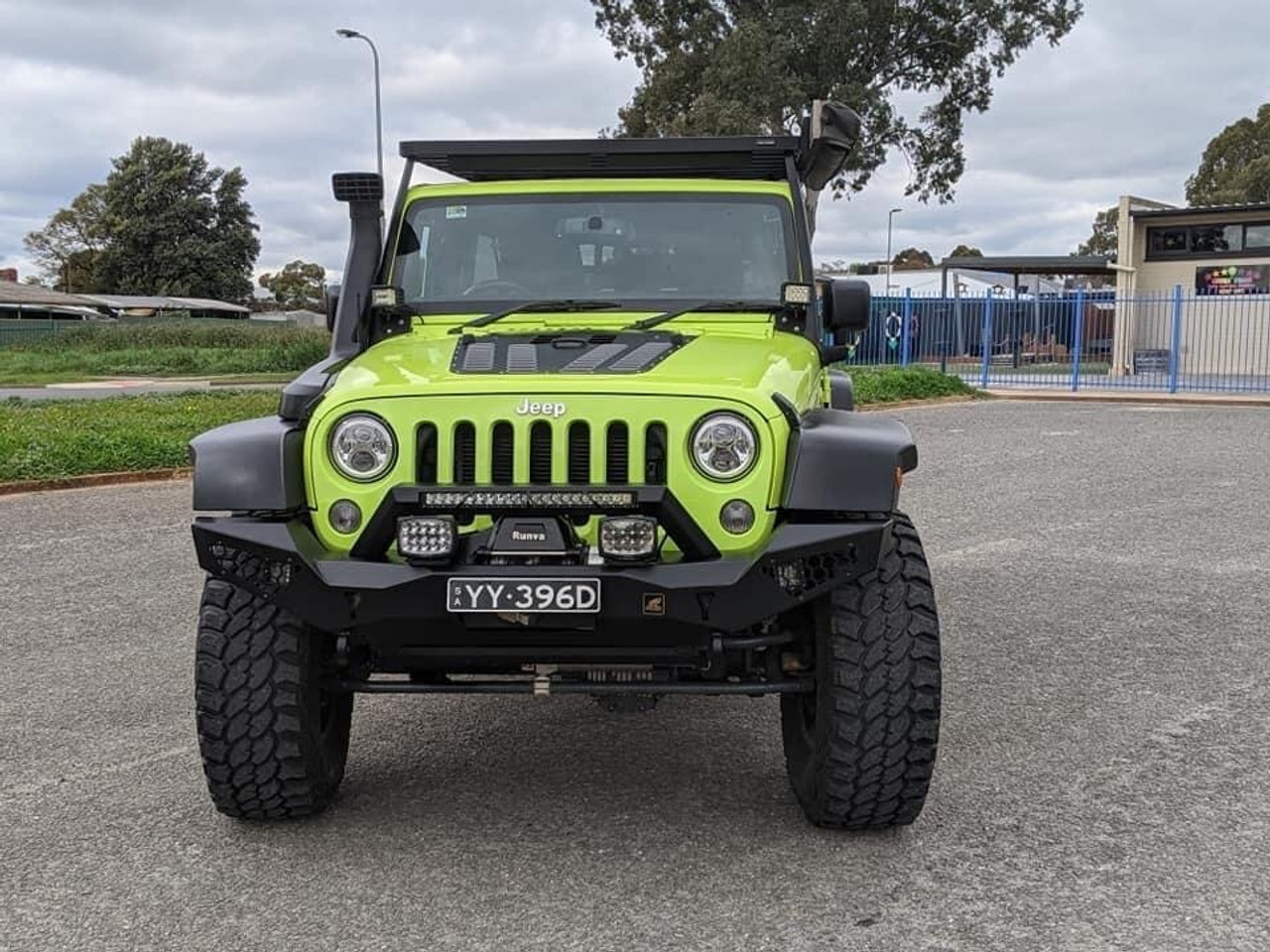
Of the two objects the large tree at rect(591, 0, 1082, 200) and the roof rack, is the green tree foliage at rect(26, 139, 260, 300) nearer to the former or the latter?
the large tree at rect(591, 0, 1082, 200)

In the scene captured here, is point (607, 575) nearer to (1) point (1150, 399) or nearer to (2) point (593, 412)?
(2) point (593, 412)

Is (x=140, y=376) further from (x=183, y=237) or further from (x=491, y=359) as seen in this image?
(x=183, y=237)

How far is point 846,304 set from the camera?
4.80m

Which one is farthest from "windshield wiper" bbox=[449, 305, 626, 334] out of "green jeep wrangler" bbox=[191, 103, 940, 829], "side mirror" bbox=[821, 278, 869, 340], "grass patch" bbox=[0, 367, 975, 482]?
"grass patch" bbox=[0, 367, 975, 482]

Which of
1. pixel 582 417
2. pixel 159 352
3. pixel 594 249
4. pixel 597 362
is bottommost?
pixel 159 352

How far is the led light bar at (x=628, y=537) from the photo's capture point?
331 centimetres

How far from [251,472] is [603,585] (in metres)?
1.01

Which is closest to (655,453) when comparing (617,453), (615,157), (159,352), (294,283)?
(617,453)

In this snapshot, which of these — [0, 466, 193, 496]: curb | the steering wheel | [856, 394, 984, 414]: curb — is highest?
the steering wheel

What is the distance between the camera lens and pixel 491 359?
12.6 ft

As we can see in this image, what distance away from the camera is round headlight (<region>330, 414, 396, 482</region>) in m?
3.46

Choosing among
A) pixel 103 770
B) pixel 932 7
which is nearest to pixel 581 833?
pixel 103 770

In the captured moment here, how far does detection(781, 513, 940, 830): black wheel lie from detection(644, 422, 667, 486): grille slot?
1.89 feet

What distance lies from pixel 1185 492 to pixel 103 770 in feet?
30.1
